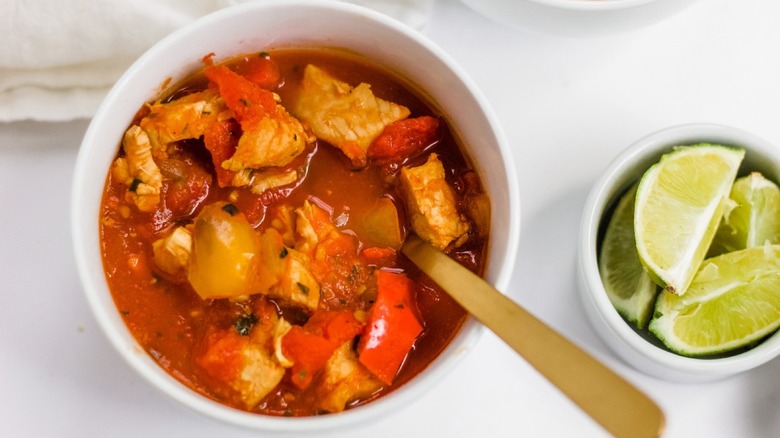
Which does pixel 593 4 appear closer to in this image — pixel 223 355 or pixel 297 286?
pixel 297 286

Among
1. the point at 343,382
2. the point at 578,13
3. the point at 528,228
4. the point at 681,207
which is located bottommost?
the point at 343,382

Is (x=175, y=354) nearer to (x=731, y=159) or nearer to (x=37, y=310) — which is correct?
(x=37, y=310)

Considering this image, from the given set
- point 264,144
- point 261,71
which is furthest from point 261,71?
point 264,144

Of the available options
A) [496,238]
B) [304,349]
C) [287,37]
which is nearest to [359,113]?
[287,37]

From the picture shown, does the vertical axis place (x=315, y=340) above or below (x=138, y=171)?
below

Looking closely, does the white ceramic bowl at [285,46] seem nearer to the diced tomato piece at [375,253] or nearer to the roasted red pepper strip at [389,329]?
the roasted red pepper strip at [389,329]

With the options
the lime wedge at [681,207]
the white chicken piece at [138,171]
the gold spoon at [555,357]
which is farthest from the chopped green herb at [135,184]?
the lime wedge at [681,207]

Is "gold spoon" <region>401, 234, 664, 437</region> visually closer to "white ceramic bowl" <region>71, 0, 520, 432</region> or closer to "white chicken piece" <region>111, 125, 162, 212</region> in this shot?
"white ceramic bowl" <region>71, 0, 520, 432</region>
